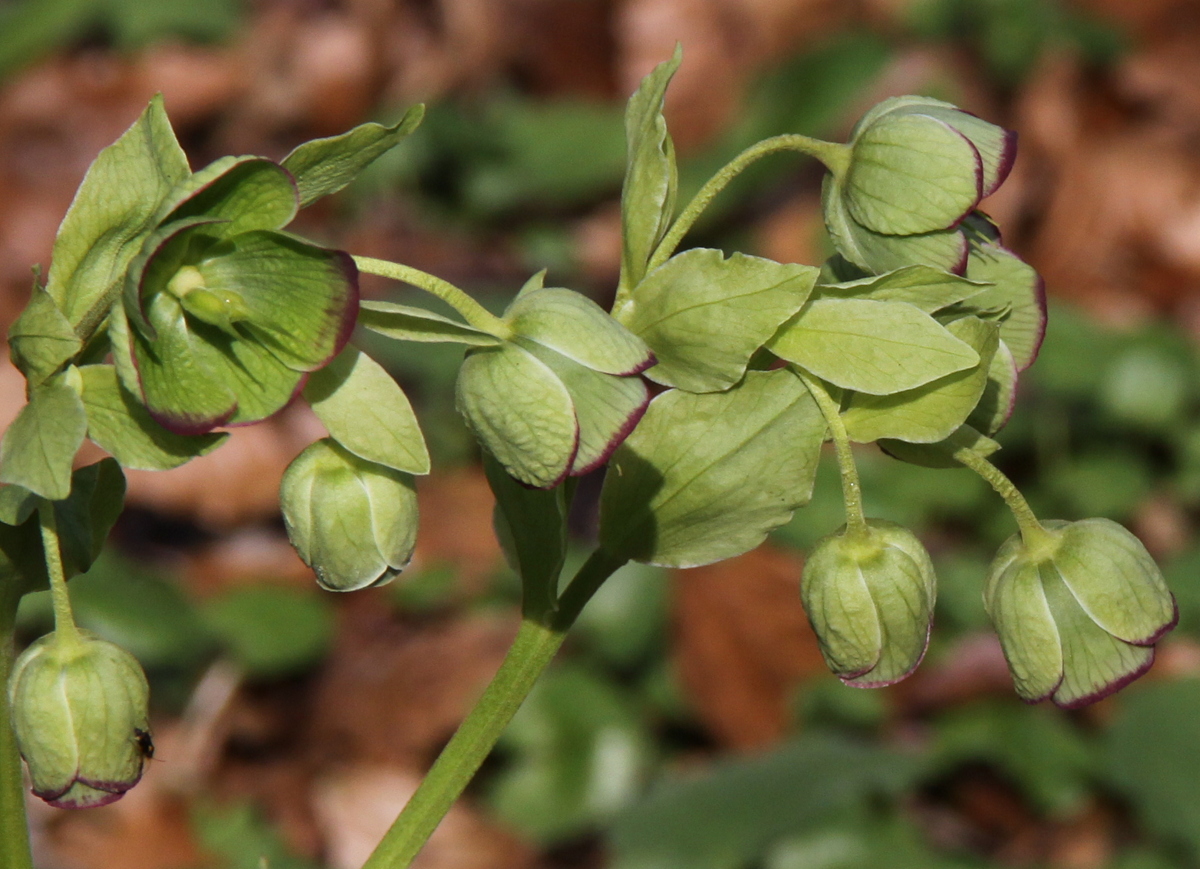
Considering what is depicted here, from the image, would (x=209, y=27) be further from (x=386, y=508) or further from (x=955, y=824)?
(x=386, y=508)

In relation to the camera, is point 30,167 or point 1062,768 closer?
point 1062,768

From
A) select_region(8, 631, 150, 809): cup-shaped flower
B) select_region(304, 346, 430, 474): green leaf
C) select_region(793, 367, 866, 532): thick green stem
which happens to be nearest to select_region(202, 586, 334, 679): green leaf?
select_region(8, 631, 150, 809): cup-shaped flower

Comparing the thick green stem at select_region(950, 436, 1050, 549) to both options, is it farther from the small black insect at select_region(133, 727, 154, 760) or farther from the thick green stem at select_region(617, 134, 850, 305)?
the small black insect at select_region(133, 727, 154, 760)

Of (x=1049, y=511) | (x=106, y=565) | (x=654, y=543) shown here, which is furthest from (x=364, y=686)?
(x=654, y=543)

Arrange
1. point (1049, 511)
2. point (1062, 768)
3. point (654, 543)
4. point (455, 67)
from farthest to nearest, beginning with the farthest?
point (455, 67)
point (1049, 511)
point (1062, 768)
point (654, 543)

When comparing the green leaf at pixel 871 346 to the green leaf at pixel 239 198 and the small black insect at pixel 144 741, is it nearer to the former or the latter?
the green leaf at pixel 239 198

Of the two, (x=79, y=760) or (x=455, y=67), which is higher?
(x=79, y=760)

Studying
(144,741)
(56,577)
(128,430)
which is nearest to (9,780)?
(144,741)
